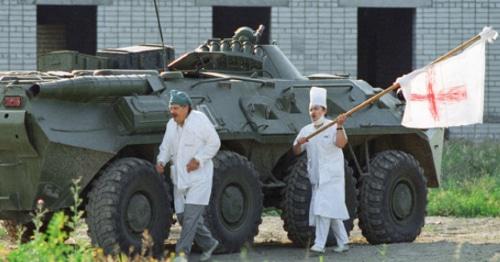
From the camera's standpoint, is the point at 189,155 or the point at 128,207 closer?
the point at 189,155

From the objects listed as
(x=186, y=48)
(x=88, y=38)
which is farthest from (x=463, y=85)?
(x=88, y=38)

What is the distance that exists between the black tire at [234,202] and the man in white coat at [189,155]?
33.4 inches

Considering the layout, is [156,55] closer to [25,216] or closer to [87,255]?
[25,216]

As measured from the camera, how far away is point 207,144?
15.9 m

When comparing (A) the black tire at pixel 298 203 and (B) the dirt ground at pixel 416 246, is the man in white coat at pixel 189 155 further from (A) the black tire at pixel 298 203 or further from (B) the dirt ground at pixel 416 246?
(A) the black tire at pixel 298 203

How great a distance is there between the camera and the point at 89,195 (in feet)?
52.5

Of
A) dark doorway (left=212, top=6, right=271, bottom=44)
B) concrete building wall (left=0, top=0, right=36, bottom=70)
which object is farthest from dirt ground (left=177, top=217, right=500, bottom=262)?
dark doorway (left=212, top=6, right=271, bottom=44)

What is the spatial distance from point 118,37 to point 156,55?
9.58 m

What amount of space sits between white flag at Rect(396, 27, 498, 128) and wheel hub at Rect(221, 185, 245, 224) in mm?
1688

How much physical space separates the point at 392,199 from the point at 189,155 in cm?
357

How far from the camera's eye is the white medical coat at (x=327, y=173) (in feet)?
57.0

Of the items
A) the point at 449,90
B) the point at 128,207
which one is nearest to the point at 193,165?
the point at 128,207

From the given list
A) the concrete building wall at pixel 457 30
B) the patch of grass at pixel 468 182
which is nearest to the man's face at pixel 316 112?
the patch of grass at pixel 468 182

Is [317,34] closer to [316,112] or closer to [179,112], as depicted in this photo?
[316,112]
